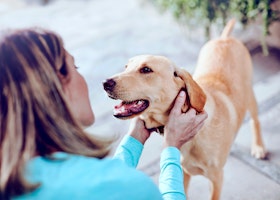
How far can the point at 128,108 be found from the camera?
1.64 meters

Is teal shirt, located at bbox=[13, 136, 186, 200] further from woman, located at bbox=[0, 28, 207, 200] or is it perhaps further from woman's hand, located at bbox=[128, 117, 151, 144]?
woman's hand, located at bbox=[128, 117, 151, 144]

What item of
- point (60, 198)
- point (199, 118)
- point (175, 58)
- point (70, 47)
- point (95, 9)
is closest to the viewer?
point (60, 198)

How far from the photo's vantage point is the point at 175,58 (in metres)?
3.88

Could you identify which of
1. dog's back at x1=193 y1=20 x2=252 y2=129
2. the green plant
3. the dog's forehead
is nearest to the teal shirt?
the dog's forehead

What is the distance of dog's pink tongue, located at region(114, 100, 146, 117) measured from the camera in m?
1.61

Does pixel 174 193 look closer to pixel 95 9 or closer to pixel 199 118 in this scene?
pixel 199 118

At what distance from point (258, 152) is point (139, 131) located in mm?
1118

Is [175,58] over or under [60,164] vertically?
under

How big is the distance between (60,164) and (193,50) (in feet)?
10.5

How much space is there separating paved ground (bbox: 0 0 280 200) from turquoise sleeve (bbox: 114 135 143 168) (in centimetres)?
10

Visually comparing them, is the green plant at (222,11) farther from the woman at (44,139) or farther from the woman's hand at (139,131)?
the woman at (44,139)

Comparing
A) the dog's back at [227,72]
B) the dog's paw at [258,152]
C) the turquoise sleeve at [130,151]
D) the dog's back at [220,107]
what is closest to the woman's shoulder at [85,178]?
the turquoise sleeve at [130,151]

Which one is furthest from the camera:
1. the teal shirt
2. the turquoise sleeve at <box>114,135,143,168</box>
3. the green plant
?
the green plant

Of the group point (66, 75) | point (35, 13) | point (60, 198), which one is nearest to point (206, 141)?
point (66, 75)
